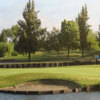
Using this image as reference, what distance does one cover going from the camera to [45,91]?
2002 cm

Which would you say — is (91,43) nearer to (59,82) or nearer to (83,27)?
(83,27)

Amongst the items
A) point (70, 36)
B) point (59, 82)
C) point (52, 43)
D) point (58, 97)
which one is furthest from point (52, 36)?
point (58, 97)

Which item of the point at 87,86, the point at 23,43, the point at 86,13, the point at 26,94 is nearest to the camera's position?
the point at 26,94

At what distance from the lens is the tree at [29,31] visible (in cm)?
5700

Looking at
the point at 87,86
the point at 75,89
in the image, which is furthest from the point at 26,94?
the point at 87,86

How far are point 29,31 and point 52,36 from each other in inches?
464

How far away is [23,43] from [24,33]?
8.81ft

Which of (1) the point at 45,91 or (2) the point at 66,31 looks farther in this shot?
(2) the point at 66,31

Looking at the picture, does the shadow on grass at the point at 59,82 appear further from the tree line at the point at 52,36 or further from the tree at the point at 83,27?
the tree at the point at 83,27

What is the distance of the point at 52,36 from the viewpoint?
68.8 meters

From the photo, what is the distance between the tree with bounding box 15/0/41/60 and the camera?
2244 inches

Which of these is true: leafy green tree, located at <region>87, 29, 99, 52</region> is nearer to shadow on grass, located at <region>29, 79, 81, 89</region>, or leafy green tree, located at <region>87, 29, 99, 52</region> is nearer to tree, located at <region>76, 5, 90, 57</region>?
tree, located at <region>76, 5, 90, 57</region>

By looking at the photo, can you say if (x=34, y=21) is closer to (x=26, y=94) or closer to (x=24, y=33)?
(x=24, y=33)

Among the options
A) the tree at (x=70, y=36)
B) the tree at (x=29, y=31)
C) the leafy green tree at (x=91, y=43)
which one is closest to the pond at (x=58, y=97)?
the tree at (x=29, y=31)
